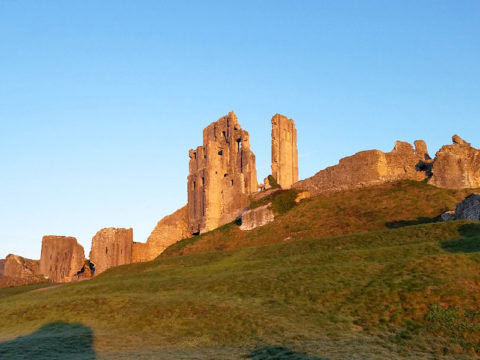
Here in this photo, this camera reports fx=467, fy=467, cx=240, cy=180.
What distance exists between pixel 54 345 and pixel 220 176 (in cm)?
6060

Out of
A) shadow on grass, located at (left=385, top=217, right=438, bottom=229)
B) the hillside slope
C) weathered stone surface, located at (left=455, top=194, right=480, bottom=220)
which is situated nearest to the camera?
weathered stone surface, located at (left=455, top=194, right=480, bottom=220)

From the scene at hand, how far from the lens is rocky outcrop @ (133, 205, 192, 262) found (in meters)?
69.6

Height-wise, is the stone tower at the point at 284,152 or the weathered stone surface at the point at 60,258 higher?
the stone tower at the point at 284,152

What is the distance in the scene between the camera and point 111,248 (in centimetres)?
6694

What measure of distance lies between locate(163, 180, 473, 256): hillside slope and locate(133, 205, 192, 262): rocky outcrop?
53.6 ft

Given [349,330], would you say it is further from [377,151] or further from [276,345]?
[377,151]

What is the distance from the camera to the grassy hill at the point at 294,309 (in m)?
16.1

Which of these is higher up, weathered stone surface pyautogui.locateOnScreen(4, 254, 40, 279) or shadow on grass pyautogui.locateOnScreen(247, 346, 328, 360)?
weathered stone surface pyautogui.locateOnScreen(4, 254, 40, 279)

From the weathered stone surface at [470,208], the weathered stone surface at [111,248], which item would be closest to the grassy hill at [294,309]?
the weathered stone surface at [470,208]

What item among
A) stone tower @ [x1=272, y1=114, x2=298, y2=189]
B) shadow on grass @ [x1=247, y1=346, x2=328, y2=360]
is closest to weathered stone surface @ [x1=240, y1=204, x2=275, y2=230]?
stone tower @ [x1=272, y1=114, x2=298, y2=189]

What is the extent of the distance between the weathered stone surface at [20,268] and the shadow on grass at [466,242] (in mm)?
55121

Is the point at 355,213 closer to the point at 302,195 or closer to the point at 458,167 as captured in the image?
the point at 458,167

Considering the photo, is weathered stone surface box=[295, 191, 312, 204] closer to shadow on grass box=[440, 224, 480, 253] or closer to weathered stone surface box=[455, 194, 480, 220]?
weathered stone surface box=[455, 194, 480, 220]

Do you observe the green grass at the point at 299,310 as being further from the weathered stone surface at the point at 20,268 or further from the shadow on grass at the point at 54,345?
the weathered stone surface at the point at 20,268
